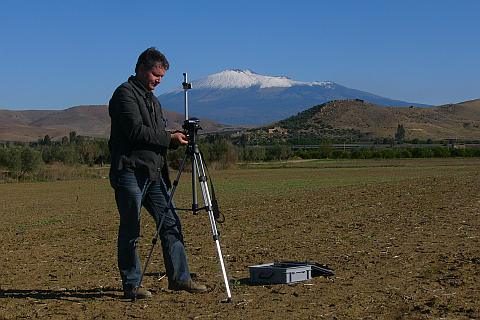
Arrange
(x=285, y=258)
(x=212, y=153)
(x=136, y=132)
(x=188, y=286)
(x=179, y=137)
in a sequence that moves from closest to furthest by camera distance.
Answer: (x=136, y=132) → (x=179, y=137) → (x=188, y=286) → (x=285, y=258) → (x=212, y=153)

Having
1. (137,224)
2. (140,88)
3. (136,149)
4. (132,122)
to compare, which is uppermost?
(140,88)

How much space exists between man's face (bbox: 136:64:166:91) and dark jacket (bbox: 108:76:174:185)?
1.9 inches

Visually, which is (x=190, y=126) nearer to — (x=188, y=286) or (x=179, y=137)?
(x=179, y=137)

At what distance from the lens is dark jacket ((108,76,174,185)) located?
775cm

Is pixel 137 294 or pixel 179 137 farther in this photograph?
pixel 179 137

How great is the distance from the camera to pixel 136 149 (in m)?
7.91

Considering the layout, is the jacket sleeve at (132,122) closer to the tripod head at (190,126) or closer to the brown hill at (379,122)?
the tripod head at (190,126)

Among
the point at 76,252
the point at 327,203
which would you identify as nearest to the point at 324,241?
the point at 76,252

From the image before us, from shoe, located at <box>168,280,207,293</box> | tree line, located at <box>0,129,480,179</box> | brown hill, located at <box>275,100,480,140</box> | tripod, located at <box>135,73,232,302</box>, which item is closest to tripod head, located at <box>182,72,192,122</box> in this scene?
tripod, located at <box>135,73,232,302</box>

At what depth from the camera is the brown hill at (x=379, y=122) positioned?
163613mm

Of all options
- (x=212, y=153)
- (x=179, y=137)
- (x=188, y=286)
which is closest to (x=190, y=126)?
(x=179, y=137)

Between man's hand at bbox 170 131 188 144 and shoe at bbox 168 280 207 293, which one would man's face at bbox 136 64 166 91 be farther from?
shoe at bbox 168 280 207 293

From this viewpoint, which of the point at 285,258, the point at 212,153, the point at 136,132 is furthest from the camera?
the point at 212,153

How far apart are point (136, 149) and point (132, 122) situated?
31 cm
